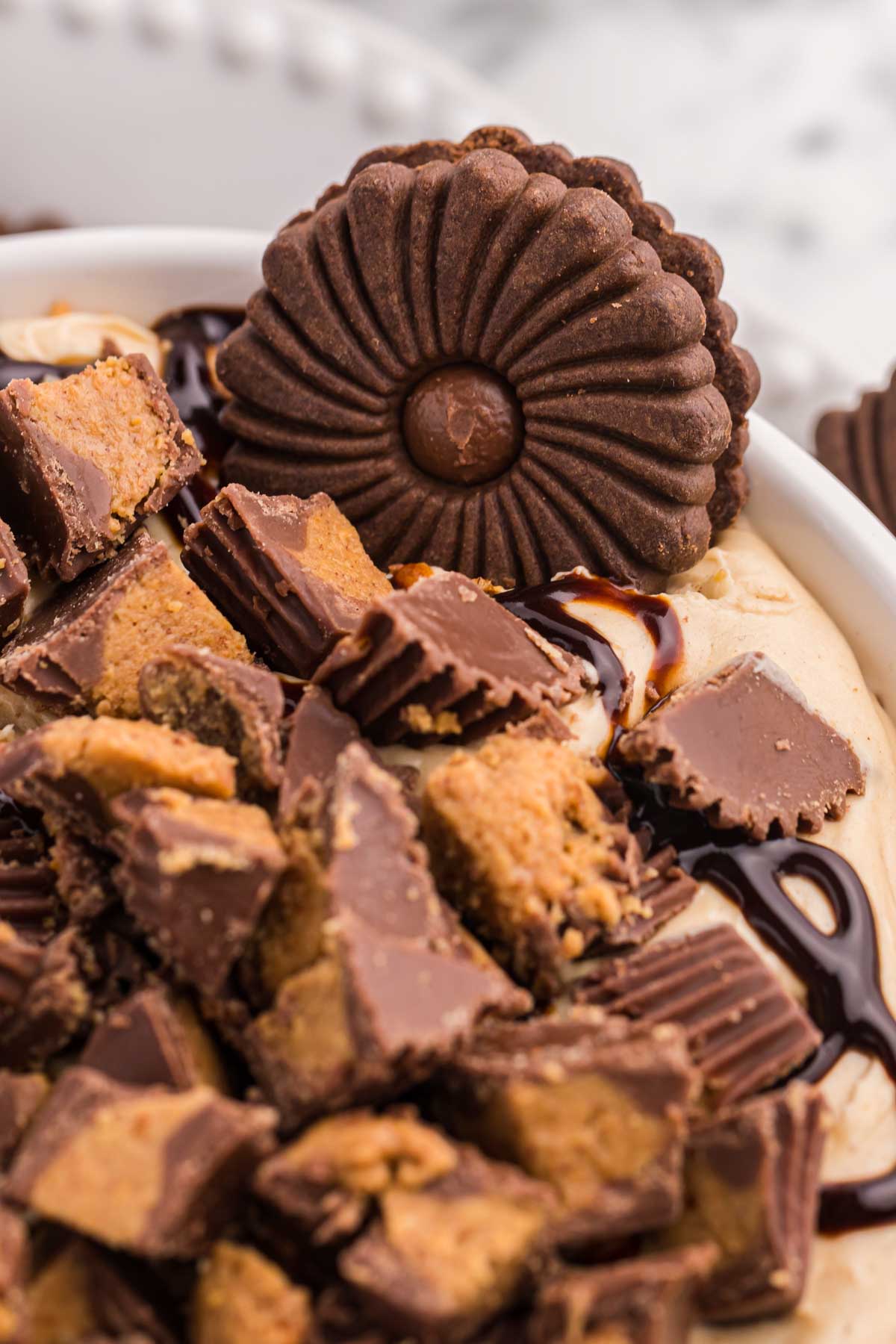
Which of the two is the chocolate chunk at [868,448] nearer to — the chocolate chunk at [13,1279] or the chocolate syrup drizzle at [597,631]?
the chocolate syrup drizzle at [597,631]

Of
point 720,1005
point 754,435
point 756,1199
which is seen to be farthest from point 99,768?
point 754,435

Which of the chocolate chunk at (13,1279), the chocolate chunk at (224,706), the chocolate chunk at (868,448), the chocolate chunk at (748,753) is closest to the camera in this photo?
the chocolate chunk at (13,1279)

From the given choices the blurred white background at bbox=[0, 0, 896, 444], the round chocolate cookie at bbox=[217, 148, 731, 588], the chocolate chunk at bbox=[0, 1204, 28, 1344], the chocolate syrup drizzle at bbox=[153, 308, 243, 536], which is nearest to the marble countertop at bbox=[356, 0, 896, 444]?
the blurred white background at bbox=[0, 0, 896, 444]

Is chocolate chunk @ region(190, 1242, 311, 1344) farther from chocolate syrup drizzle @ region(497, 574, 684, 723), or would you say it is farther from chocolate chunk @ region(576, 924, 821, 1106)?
chocolate syrup drizzle @ region(497, 574, 684, 723)

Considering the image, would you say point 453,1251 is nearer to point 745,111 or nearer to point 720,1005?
point 720,1005

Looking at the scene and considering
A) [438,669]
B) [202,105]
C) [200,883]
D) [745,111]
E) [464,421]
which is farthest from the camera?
[745,111]

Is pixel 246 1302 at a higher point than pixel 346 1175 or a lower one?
lower

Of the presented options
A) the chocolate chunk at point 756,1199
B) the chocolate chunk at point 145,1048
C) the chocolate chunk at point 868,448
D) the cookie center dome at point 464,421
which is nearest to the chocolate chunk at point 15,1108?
the chocolate chunk at point 145,1048
